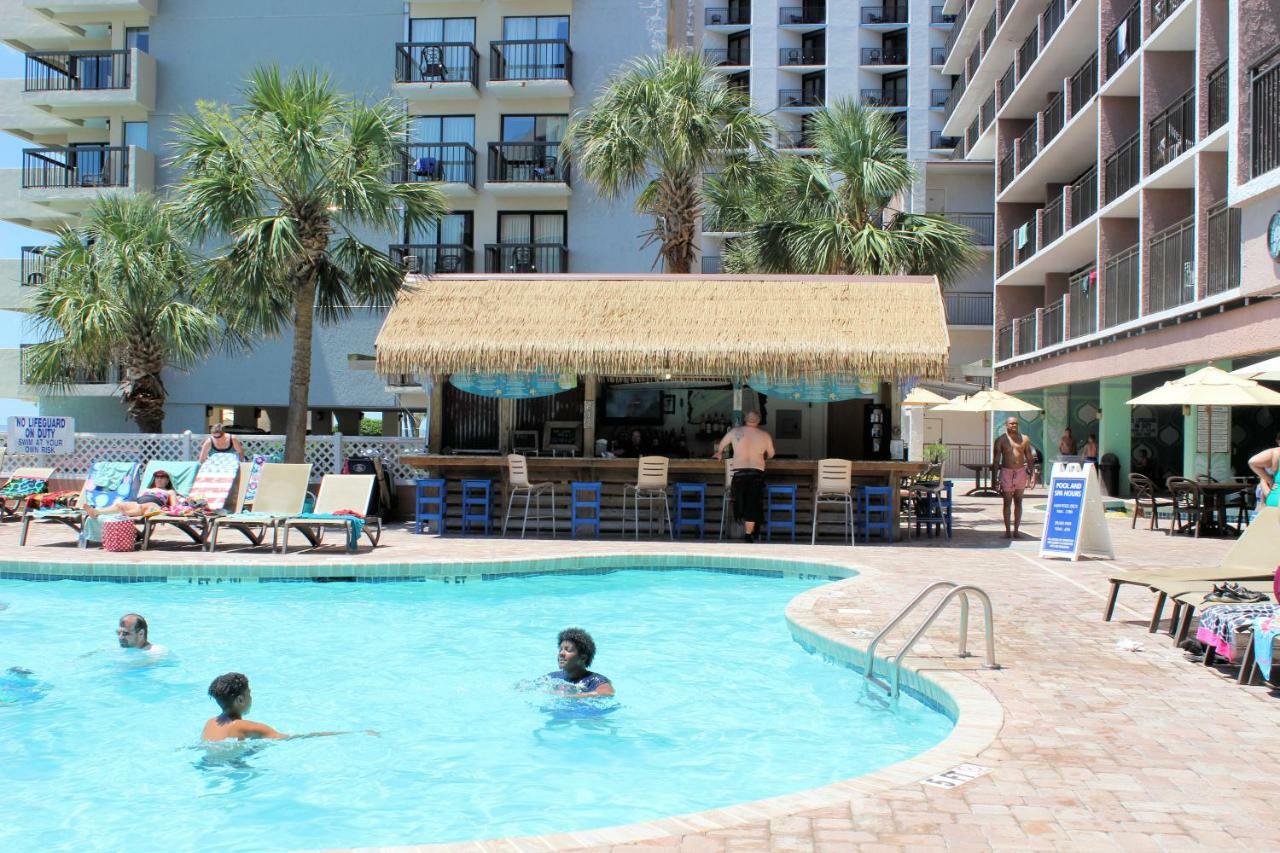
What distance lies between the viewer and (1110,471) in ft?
80.7

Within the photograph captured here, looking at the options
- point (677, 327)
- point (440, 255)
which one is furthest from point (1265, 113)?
point (440, 255)

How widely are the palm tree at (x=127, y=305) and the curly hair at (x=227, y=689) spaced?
50.6 ft

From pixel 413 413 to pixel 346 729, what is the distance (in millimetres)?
22862

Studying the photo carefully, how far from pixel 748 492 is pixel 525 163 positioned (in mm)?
16884

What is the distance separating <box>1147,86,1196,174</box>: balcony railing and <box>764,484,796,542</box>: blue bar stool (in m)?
9.31

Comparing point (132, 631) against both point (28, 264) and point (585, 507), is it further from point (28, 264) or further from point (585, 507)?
point (28, 264)

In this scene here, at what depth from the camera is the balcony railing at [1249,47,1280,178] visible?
1245 centimetres

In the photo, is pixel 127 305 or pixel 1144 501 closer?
pixel 1144 501

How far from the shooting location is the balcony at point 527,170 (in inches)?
1121

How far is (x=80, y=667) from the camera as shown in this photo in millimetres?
8523

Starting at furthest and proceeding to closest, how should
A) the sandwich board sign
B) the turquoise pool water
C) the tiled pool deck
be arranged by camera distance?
1. the sandwich board sign
2. the turquoise pool water
3. the tiled pool deck

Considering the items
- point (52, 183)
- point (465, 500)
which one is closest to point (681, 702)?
point (465, 500)

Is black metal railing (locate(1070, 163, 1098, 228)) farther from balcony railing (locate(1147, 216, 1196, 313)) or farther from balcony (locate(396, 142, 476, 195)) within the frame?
balcony (locate(396, 142, 476, 195))

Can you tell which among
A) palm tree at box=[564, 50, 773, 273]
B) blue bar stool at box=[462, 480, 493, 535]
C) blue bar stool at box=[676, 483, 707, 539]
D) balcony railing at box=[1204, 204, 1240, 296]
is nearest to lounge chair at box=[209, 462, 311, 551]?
blue bar stool at box=[462, 480, 493, 535]
